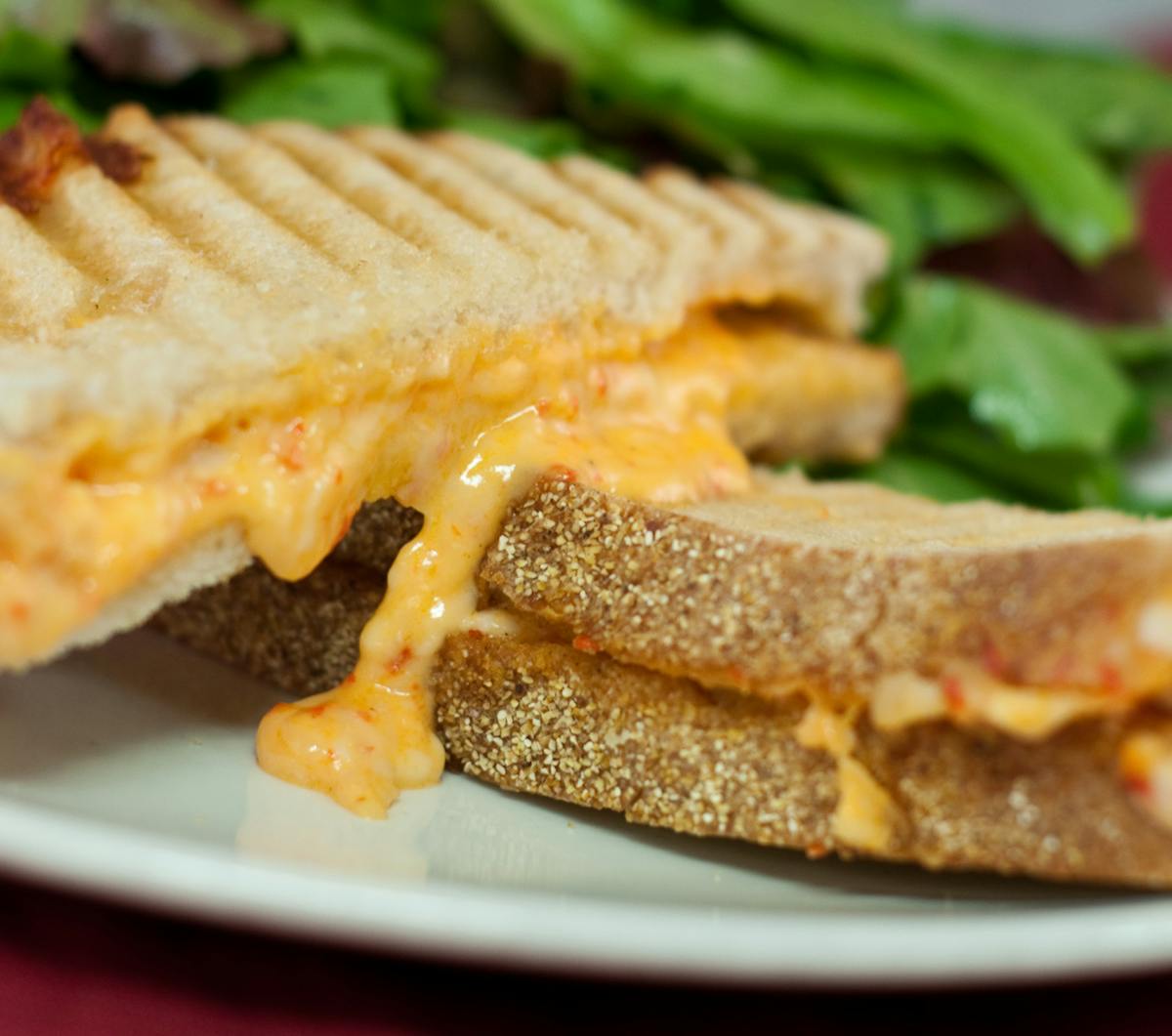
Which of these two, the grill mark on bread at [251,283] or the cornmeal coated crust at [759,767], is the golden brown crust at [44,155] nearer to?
the grill mark on bread at [251,283]

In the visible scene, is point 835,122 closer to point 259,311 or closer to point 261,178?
point 261,178

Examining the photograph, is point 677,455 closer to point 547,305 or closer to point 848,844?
point 547,305

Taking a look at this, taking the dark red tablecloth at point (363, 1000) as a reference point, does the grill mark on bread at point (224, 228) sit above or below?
above

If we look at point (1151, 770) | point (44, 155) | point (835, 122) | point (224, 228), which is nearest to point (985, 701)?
point (1151, 770)

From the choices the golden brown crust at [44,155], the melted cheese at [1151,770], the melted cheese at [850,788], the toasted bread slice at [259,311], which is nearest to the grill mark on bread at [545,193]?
the toasted bread slice at [259,311]

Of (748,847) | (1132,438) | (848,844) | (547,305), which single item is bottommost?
(1132,438)

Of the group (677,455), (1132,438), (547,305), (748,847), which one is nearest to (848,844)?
(748,847)
